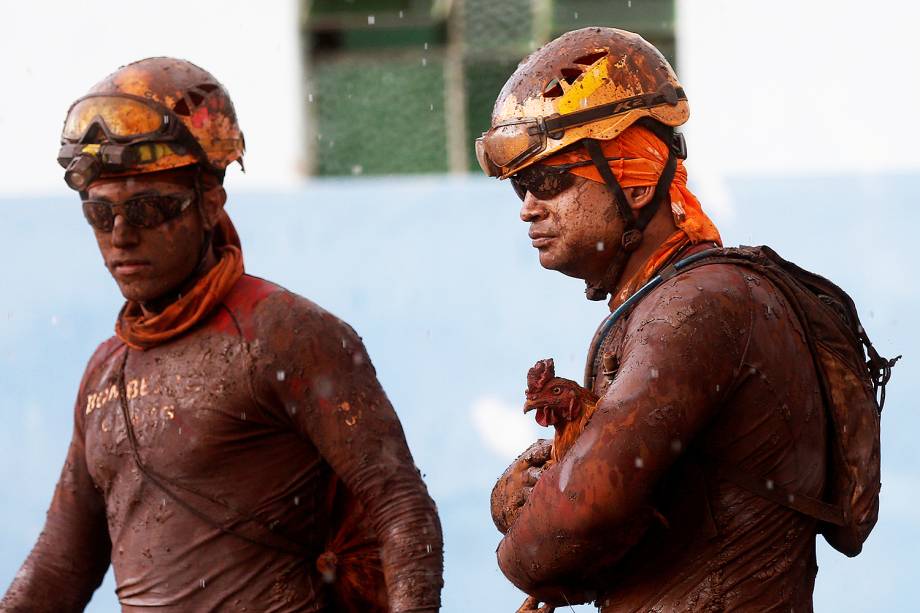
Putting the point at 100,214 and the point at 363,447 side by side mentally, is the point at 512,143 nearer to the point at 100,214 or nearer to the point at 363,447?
the point at 363,447

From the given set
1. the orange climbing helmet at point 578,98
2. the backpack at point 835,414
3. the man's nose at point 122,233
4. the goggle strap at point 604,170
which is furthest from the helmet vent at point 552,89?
the man's nose at point 122,233

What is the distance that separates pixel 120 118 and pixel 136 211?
235 mm

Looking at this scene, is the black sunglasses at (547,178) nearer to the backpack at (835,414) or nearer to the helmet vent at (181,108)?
the backpack at (835,414)

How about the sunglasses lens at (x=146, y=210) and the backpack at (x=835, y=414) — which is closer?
the backpack at (x=835, y=414)

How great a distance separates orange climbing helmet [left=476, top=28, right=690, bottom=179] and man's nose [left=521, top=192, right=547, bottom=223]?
0.07 m

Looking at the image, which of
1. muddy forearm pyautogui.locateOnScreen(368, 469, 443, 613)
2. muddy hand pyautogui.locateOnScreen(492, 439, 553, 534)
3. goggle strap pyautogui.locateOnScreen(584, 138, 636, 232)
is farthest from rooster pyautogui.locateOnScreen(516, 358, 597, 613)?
muddy forearm pyautogui.locateOnScreen(368, 469, 443, 613)

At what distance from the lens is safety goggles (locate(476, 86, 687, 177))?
11.9ft

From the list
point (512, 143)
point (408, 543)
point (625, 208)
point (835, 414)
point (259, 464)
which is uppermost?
point (512, 143)

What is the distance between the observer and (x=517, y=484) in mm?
3654

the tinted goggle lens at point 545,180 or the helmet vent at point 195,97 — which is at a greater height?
the helmet vent at point 195,97

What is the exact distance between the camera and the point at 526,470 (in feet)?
12.0

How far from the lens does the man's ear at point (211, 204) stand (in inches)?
180

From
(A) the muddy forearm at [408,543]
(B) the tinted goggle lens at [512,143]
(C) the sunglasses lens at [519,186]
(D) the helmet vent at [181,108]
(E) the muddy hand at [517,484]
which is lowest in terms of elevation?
(A) the muddy forearm at [408,543]

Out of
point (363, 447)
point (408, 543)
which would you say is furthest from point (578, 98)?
point (408, 543)
